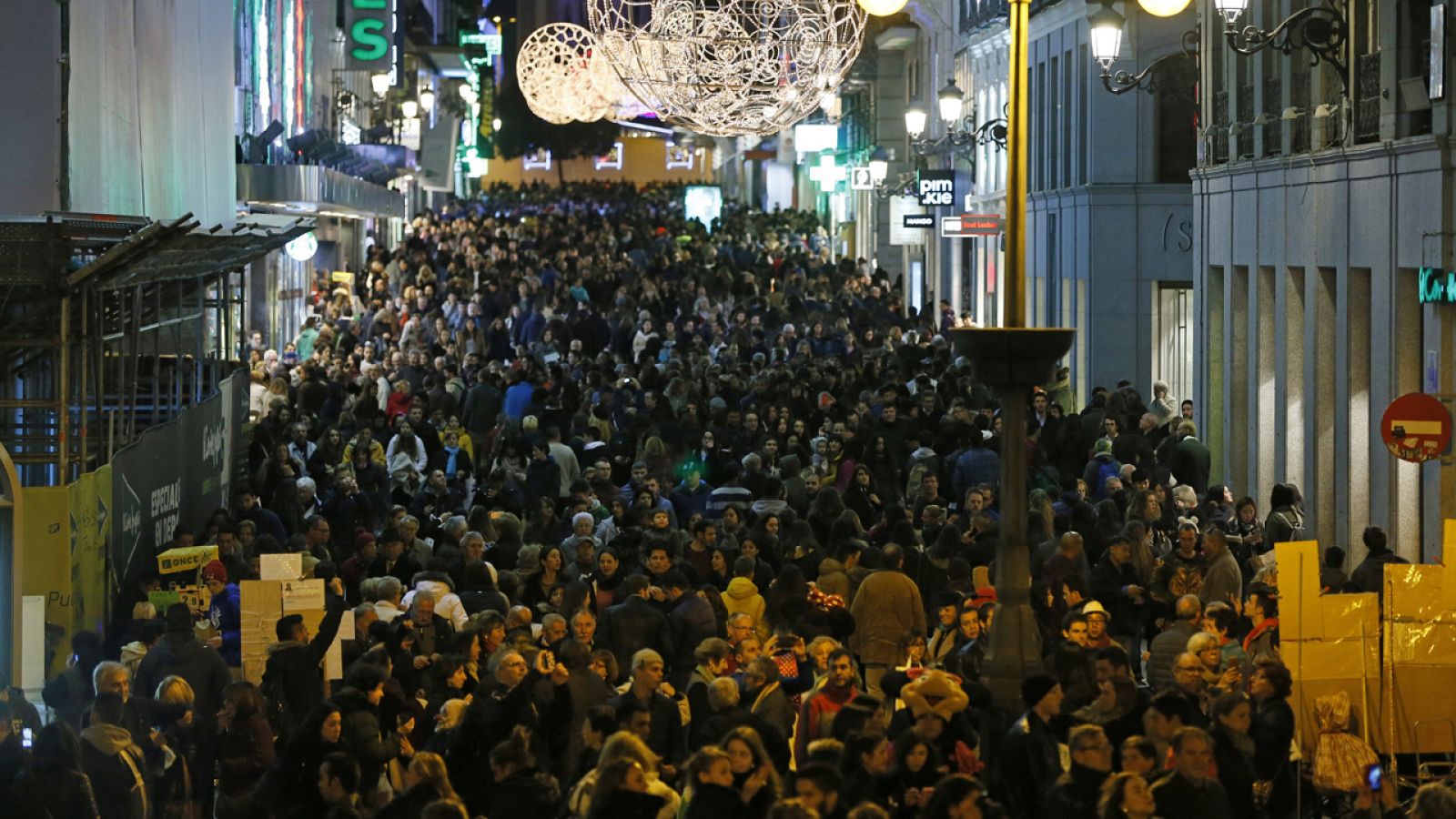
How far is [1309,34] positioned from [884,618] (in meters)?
9.62

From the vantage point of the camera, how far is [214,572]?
50.6 feet

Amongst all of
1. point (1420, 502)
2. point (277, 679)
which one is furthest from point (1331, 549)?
point (277, 679)

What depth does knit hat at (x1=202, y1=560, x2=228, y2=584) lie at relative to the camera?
15.4 meters

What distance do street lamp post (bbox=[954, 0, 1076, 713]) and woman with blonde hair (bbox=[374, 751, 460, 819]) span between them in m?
3.36

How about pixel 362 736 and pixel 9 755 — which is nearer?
pixel 9 755

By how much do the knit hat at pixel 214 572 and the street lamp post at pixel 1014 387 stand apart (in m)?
5.31

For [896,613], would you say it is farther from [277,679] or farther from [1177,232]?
[1177,232]

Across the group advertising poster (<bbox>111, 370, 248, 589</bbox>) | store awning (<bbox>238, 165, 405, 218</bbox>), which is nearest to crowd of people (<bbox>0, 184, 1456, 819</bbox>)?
advertising poster (<bbox>111, 370, 248, 589</bbox>)

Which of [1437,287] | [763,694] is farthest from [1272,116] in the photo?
[763,694]

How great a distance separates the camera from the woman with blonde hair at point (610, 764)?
9.27 m

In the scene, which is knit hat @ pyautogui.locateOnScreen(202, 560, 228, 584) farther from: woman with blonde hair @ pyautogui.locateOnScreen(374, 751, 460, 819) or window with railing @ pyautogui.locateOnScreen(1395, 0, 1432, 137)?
window with railing @ pyautogui.locateOnScreen(1395, 0, 1432, 137)

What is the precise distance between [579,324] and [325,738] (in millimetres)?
22923

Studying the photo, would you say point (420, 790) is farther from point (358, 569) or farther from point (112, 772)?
point (358, 569)

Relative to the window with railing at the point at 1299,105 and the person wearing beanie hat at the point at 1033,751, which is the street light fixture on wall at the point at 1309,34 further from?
the person wearing beanie hat at the point at 1033,751
